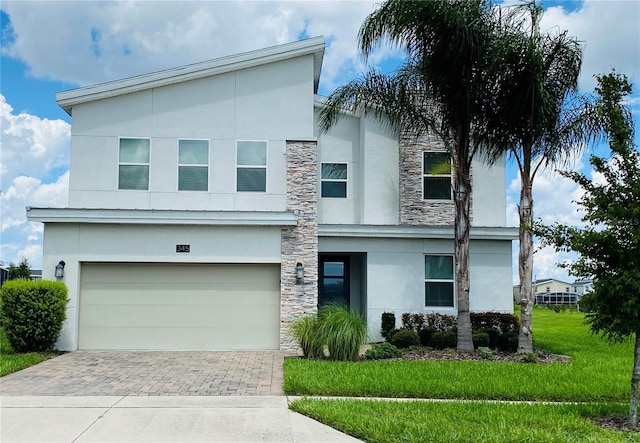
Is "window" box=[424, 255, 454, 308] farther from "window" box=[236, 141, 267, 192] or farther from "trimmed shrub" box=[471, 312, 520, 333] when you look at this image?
"window" box=[236, 141, 267, 192]

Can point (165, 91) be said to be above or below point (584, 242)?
above

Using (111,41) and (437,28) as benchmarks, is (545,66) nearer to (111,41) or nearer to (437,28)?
(437,28)

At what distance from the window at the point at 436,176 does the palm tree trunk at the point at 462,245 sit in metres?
2.80

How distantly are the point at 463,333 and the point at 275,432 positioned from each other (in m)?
8.30

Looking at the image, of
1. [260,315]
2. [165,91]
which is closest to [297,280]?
[260,315]

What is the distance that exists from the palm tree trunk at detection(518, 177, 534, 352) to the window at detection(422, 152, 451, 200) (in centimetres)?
335

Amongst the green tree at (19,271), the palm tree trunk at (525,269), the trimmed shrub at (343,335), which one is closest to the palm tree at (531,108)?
the palm tree trunk at (525,269)

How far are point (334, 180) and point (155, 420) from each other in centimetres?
1147

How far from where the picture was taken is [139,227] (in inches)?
616

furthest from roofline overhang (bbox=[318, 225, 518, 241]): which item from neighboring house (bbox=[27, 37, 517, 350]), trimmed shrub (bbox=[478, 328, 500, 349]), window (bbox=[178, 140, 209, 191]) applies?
window (bbox=[178, 140, 209, 191])

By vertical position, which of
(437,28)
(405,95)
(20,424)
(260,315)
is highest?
(437,28)

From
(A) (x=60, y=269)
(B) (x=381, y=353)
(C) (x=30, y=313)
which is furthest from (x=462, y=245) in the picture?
(C) (x=30, y=313)

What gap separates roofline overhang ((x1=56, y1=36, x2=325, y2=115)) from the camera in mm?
16578

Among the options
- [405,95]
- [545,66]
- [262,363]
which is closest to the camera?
[262,363]
